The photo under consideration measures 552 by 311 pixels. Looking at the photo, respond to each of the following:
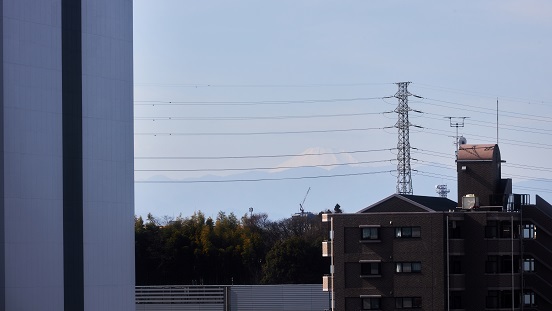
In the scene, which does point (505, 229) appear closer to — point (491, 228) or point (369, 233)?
point (491, 228)

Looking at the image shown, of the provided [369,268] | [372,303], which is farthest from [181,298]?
[372,303]

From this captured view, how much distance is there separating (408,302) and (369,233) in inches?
184

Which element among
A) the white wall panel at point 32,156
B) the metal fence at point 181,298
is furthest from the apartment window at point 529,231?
the metal fence at point 181,298

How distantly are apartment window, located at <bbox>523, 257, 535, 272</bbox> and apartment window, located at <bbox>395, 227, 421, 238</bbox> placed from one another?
254 inches

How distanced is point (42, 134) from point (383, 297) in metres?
22.1

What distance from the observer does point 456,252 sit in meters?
63.2

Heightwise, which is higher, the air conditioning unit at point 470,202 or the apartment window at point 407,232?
the air conditioning unit at point 470,202

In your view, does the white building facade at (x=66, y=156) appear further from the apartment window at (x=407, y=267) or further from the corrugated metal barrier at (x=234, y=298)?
the corrugated metal barrier at (x=234, y=298)

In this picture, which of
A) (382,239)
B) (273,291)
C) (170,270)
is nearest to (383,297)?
(382,239)

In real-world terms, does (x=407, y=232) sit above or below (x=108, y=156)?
below

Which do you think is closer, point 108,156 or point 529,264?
point 108,156

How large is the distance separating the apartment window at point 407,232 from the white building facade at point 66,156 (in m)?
15.8

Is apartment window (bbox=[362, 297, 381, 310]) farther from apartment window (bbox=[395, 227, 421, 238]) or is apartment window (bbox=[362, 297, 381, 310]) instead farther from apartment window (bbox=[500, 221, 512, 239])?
apartment window (bbox=[500, 221, 512, 239])

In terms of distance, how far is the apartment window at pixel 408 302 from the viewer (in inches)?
2469
